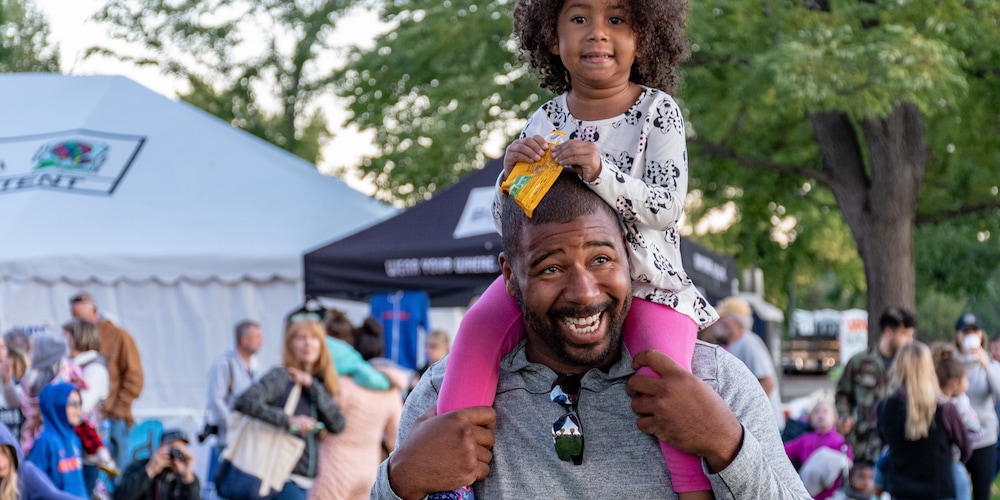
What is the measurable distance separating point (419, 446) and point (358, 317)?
392 inches

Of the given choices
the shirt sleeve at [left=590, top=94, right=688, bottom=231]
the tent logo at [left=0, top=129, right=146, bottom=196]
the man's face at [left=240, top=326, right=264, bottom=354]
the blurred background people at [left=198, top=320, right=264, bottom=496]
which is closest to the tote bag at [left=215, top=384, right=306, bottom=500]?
the blurred background people at [left=198, top=320, right=264, bottom=496]

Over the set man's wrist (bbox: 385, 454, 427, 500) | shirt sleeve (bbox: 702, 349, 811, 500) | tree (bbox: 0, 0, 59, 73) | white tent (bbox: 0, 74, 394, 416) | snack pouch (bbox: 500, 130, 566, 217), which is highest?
tree (bbox: 0, 0, 59, 73)

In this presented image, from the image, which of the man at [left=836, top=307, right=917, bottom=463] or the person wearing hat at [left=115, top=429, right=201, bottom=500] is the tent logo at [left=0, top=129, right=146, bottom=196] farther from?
the man at [left=836, top=307, right=917, bottom=463]

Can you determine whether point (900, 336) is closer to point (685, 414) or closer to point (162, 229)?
point (685, 414)

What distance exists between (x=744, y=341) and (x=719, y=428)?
642 centimetres

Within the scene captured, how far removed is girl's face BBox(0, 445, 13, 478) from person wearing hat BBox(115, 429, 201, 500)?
107 cm

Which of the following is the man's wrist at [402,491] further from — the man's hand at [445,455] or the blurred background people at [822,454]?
the blurred background people at [822,454]

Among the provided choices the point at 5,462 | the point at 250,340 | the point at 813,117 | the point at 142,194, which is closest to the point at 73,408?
the point at 5,462

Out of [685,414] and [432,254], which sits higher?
Answer: [432,254]

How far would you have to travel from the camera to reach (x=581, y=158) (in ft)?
7.02

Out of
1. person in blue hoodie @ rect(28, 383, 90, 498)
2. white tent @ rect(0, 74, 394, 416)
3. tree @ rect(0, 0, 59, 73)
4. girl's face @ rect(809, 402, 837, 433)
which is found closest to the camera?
person in blue hoodie @ rect(28, 383, 90, 498)

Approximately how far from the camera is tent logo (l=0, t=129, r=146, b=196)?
1265cm

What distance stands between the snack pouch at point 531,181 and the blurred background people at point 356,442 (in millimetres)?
4367

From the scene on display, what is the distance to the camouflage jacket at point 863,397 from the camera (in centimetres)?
787
